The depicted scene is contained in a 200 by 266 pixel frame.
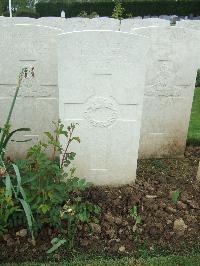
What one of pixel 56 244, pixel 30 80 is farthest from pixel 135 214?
pixel 30 80

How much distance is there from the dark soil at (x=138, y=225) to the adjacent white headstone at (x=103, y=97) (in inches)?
9.4

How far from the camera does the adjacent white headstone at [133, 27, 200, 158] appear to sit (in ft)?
12.6

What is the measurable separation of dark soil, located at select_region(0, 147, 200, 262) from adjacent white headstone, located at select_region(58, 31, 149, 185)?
238 millimetres

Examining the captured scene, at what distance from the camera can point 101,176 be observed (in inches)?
138

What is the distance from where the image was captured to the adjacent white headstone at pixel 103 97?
2977mm

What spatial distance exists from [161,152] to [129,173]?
98 cm

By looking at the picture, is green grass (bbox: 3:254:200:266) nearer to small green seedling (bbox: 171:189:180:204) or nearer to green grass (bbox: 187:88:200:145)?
small green seedling (bbox: 171:189:180:204)

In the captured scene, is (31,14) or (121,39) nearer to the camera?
(121,39)

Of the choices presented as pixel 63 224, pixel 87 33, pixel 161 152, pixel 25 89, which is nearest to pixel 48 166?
pixel 63 224

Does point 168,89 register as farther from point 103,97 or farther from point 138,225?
point 138,225

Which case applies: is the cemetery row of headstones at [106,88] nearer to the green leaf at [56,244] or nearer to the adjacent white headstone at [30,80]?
the adjacent white headstone at [30,80]

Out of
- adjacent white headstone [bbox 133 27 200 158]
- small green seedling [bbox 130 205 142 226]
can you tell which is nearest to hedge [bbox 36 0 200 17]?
adjacent white headstone [bbox 133 27 200 158]

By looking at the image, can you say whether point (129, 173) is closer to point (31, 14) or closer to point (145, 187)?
point (145, 187)

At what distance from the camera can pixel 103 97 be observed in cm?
315
